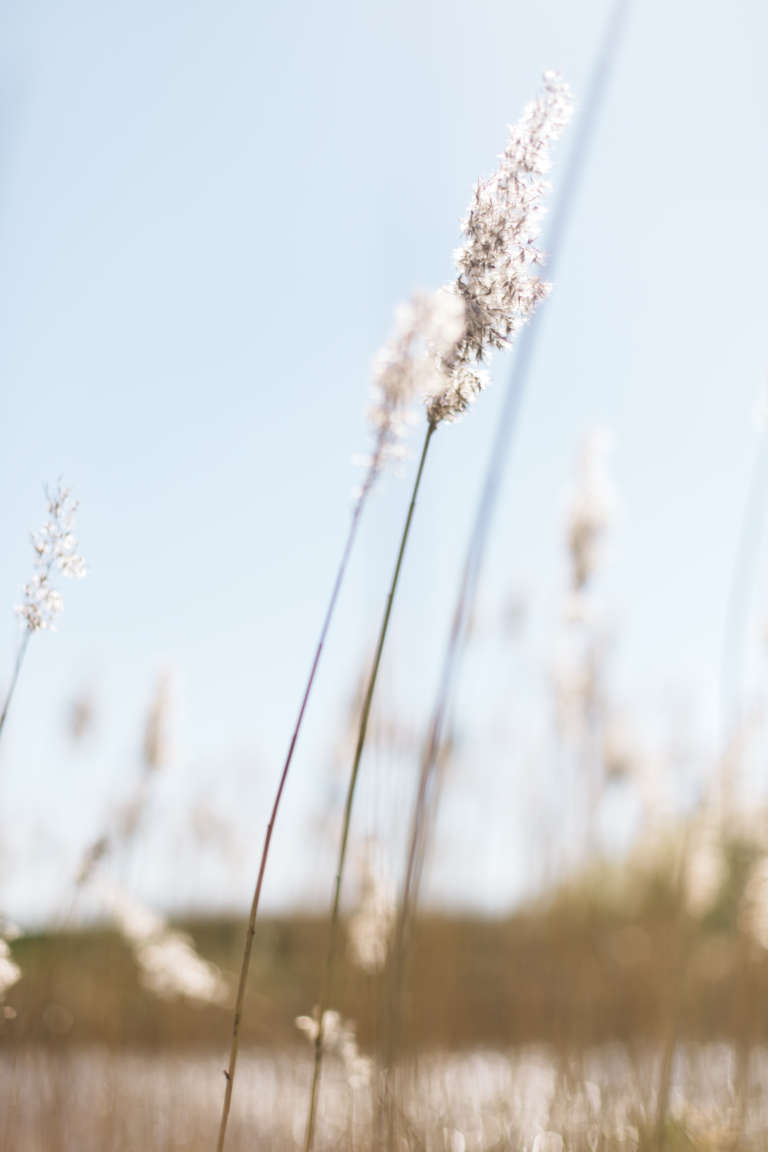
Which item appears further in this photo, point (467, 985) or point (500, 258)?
point (467, 985)

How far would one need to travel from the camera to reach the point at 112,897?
2.46 meters

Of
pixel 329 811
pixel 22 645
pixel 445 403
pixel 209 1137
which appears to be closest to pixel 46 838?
pixel 209 1137

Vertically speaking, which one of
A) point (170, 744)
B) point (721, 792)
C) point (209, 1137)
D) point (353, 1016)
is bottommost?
point (209, 1137)

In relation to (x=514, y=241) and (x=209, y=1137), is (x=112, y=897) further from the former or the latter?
(x=514, y=241)

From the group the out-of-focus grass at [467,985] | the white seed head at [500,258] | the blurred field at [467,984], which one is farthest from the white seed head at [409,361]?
the out-of-focus grass at [467,985]

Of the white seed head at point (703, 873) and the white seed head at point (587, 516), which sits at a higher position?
the white seed head at point (587, 516)

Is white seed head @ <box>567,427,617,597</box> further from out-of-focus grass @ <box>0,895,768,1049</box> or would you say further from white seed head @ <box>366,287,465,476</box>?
out-of-focus grass @ <box>0,895,768,1049</box>

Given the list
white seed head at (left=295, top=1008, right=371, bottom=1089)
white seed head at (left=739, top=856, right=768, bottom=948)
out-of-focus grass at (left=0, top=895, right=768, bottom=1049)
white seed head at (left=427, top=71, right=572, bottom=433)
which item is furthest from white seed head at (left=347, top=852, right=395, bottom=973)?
out-of-focus grass at (left=0, top=895, right=768, bottom=1049)

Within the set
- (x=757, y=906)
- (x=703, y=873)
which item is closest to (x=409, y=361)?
(x=757, y=906)

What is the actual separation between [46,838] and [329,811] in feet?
4.45

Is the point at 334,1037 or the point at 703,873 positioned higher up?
the point at 703,873

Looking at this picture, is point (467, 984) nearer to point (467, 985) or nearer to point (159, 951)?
point (467, 985)

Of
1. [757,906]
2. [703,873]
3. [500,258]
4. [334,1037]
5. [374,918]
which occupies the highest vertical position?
[500,258]

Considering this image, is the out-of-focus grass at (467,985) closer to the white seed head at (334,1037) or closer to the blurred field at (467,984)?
the blurred field at (467,984)
